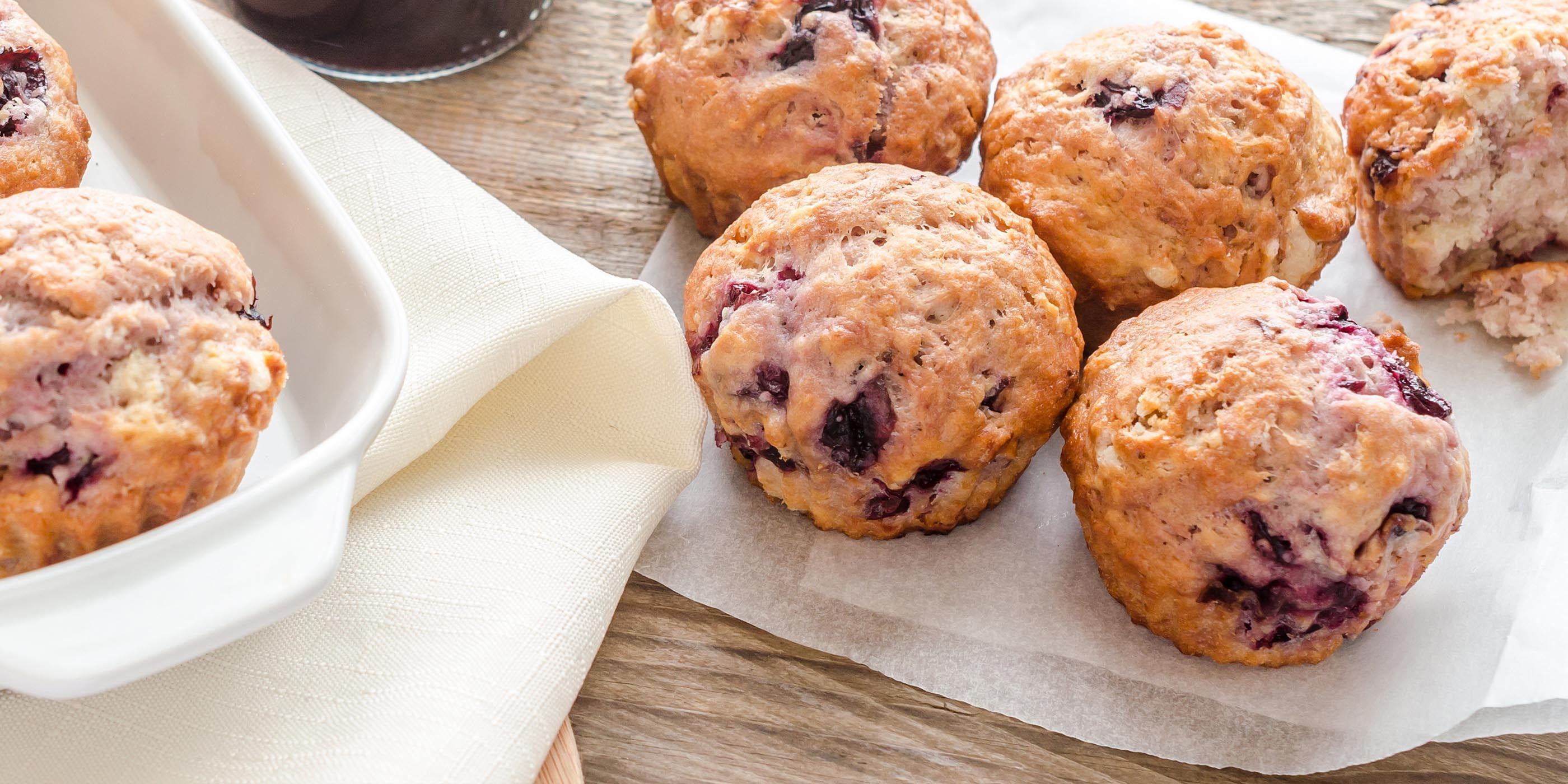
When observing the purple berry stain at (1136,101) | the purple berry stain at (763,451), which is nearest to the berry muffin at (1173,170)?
the purple berry stain at (1136,101)

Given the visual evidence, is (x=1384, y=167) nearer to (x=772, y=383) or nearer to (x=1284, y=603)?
(x=1284, y=603)

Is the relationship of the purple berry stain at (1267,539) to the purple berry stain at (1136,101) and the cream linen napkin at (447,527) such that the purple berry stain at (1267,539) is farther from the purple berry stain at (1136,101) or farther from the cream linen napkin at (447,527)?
the cream linen napkin at (447,527)

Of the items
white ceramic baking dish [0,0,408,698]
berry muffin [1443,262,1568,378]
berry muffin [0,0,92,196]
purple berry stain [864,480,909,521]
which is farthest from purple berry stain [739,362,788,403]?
berry muffin [1443,262,1568,378]

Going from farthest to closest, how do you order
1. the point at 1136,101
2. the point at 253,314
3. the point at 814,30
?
the point at 814,30, the point at 1136,101, the point at 253,314

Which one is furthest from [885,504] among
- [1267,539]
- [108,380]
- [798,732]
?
[108,380]

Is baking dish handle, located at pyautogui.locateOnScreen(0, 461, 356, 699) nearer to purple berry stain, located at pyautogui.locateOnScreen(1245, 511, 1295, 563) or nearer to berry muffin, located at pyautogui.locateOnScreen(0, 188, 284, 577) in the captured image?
berry muffin, located at pyautogui.locateOnScreen(0, 188, 284, 577)
